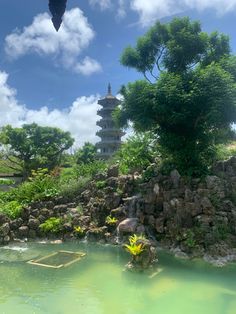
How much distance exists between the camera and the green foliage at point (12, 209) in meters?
14.0

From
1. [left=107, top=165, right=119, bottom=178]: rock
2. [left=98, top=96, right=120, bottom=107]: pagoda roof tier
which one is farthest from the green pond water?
[left=98, top=96, right=120, bottom=107]: pagoda roof tier

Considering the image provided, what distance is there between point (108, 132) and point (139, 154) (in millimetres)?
20708

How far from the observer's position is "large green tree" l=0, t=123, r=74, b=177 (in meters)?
30.8

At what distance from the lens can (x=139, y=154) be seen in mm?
15195

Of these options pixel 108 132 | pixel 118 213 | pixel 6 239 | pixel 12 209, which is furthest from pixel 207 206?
pixel 108 132

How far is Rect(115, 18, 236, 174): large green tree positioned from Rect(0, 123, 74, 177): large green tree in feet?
57.7

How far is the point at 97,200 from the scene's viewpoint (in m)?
13.8

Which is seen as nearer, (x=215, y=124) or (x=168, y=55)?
(x=215, y=124)

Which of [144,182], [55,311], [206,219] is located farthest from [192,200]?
[55,311]

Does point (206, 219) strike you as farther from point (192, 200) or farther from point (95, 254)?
point (95, 254)

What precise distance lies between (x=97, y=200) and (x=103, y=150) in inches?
885

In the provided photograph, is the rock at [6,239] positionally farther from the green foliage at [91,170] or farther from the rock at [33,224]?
the green foliage at [91,170]

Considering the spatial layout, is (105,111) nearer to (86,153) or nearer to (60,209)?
(86,153)

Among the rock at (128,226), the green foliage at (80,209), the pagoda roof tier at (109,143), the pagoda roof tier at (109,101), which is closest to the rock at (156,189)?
the rock at (128,226)
